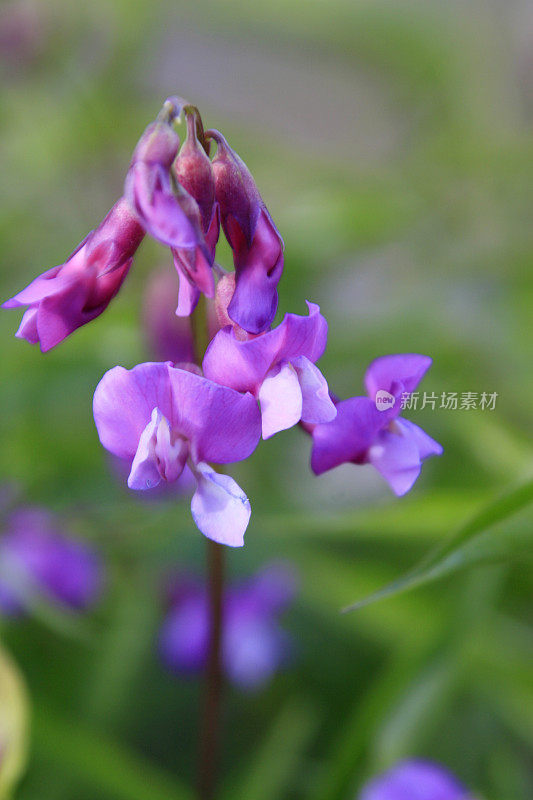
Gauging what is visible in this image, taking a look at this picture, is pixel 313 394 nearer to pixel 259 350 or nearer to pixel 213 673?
pixel 259 350

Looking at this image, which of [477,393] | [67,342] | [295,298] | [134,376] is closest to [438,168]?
A: [295,298]

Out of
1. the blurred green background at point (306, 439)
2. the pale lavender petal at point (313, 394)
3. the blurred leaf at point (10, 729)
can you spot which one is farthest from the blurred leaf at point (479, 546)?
the blurred leaf at point (10, 729)

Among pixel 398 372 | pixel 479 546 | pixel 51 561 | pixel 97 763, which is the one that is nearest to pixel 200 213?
pixel 398 372

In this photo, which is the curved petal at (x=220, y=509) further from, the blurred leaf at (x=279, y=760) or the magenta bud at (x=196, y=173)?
the blurred leaf at (x=279, y=760)

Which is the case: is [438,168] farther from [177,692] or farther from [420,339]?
[177,692]

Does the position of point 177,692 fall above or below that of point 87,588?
below

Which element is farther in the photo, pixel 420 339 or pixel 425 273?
pixel 425 273
